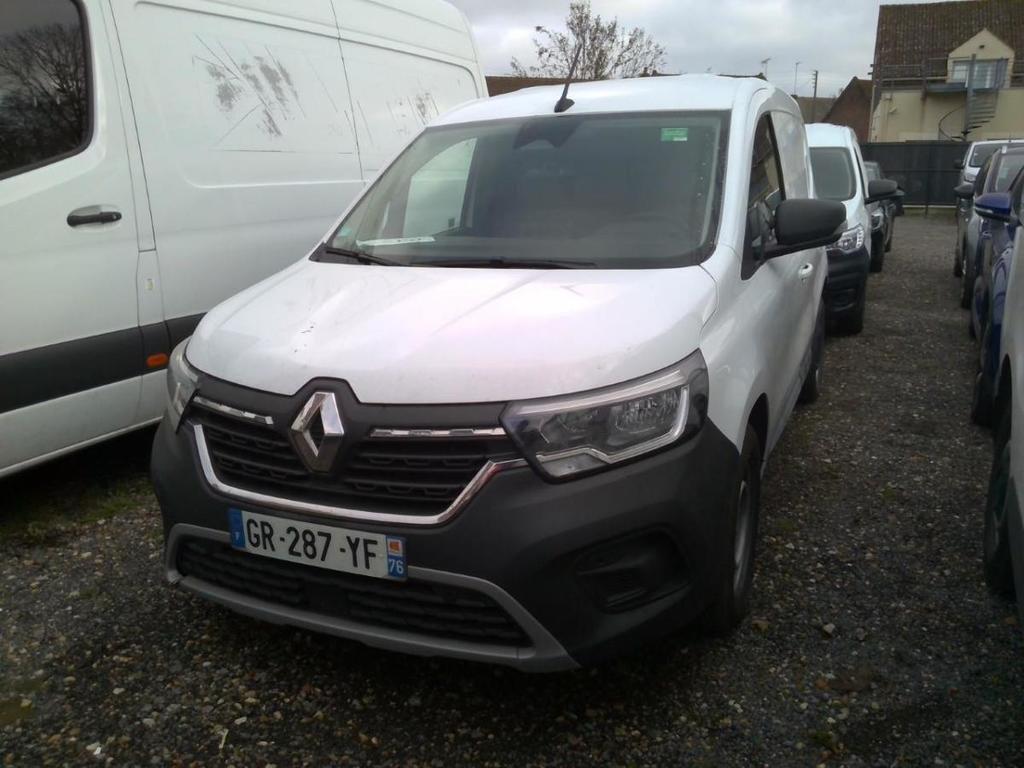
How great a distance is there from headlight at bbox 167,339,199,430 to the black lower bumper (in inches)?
211

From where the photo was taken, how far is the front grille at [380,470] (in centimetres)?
220

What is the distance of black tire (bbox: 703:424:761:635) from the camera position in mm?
2564

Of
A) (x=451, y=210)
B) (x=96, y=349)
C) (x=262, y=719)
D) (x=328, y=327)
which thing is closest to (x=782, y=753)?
(x=262, y=719)

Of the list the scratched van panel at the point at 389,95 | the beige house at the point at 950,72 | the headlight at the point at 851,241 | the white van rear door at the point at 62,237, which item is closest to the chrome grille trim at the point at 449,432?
the white van rear door at the point at 62,237

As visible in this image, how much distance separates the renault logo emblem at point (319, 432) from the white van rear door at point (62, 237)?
1.84 m

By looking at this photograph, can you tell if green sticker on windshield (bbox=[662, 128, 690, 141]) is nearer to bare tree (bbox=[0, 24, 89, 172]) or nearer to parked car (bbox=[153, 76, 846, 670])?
parked car (bbox=[153, 76, 846, 670])

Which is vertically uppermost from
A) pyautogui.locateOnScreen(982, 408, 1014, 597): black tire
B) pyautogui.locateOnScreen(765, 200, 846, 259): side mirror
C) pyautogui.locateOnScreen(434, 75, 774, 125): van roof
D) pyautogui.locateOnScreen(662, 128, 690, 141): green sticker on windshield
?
pyautogui.locateOnScreen(434, 75, 774, 125): van roof

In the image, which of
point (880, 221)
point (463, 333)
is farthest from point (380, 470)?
point (880, 221)

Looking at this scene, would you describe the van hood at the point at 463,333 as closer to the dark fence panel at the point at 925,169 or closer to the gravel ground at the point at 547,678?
the gravel ground at the point at 547,678

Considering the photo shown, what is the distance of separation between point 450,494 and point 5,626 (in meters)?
1.93

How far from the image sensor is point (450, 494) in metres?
2.22

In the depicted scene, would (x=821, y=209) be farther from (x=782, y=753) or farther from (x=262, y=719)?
(x=262, y=719)

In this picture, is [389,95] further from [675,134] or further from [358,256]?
[675,134]

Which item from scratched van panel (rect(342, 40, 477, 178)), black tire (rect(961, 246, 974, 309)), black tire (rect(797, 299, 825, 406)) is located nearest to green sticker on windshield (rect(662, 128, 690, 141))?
black tire (rect(797, 299, 825, 406))
